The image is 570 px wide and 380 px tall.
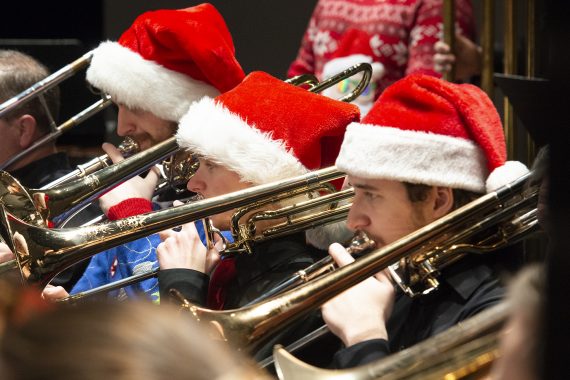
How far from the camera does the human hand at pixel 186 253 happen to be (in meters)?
1.81

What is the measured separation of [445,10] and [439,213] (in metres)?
1.29

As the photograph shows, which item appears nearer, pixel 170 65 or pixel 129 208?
pixel 129 208

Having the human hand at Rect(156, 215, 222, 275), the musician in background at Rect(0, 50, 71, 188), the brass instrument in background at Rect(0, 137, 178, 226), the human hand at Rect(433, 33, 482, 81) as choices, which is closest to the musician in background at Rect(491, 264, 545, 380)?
the human hand at Rect(156, 215, 222, 275)

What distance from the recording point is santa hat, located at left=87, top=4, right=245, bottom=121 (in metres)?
2.29

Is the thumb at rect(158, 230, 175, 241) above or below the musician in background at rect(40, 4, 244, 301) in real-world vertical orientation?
below

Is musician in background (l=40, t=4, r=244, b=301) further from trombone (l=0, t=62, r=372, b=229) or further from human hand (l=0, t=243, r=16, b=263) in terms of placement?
human hand (l=0, t=243, r=16, b=263)

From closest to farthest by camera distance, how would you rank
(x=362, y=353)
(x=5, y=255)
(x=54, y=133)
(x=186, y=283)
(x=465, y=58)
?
1. (x=362, y=353)
2. (x=186, y=283)
3. (x=5, y=255)
4. (x=54, y=133)
5. (x=465, y=58)

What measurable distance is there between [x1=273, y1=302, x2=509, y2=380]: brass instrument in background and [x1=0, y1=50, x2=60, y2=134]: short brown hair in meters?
1.86

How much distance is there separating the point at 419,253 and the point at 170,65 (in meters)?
1.06

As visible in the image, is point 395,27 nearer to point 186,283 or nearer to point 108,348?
point 186,283

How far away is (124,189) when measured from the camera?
7.47ft

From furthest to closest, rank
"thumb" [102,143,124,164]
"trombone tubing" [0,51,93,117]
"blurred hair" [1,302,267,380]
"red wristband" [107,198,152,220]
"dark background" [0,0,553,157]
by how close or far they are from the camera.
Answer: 1. "dark background" [0,0,553,157]
2. "trombone tubing" [0,51,93,117]
3. "thumb" [102,143,124,164]
4. "red wristband" [107,198,152,220]
5. "blurred hair" [1,302,267,380]

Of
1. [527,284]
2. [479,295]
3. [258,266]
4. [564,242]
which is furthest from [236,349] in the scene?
[564,242]

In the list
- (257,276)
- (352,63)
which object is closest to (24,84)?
(352,63)
